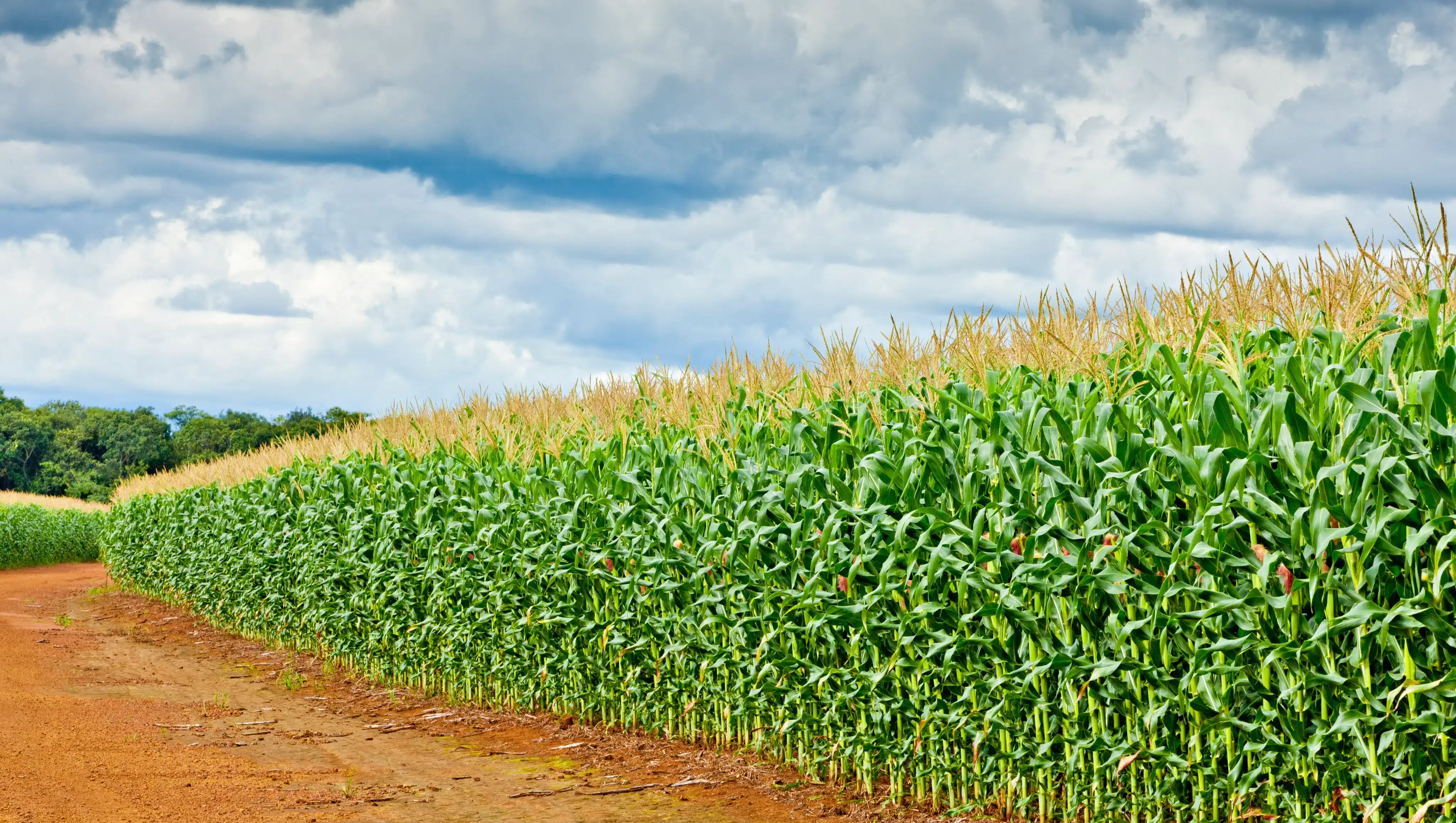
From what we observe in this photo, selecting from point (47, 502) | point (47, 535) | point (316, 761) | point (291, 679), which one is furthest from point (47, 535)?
point (316, 761)

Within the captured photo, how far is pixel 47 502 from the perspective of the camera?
40.5 meters

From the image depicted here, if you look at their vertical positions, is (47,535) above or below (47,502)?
below

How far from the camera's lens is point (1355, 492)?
14.2 feet

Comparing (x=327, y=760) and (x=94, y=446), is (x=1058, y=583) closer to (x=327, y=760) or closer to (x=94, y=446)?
(x=327, y=760)

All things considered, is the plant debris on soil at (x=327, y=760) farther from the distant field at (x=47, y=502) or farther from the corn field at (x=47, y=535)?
the distant field at (x=47, y=502)

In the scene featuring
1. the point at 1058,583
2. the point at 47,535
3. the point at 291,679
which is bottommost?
the point at 291,679

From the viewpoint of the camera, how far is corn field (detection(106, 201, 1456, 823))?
14.3 ft

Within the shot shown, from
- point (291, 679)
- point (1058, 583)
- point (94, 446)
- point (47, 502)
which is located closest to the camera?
point (1058, 583)

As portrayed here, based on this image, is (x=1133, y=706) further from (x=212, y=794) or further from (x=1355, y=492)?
(x=212, y=794)

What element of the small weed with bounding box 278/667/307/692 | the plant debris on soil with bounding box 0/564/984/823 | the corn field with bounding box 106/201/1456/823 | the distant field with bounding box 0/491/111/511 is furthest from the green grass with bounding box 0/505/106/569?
the corn field with bounding box 106/201/1456/823

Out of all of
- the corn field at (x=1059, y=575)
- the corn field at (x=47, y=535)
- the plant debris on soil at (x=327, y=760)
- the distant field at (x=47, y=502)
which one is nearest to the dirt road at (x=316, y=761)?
the plant debris on soil at (x=327, y=760)

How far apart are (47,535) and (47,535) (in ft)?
0.04

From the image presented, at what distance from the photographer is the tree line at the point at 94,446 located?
6203 centimetres

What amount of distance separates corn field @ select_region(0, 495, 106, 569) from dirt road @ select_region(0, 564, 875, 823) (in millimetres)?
21148
